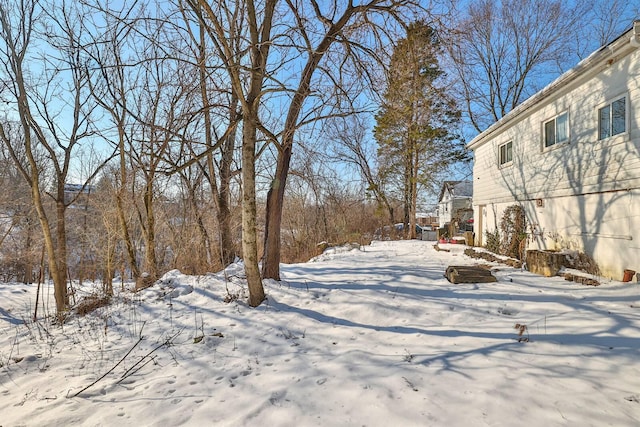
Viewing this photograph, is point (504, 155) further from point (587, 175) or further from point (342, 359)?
point (342, 359)

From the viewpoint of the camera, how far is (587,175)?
6.14 metres

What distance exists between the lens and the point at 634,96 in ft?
16.8

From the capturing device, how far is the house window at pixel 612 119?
5414 millimetres

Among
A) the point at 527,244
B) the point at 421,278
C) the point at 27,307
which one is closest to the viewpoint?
the point at 421,278

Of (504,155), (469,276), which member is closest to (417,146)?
(504,155)

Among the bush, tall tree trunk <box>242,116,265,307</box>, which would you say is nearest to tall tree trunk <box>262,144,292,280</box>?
tall tree trunk <box>242,116,265,307</box>

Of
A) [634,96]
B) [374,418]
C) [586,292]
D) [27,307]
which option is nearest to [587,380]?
[374,418]

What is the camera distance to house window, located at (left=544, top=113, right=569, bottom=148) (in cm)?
688

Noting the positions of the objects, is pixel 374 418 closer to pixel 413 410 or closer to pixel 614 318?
pixel 413 410

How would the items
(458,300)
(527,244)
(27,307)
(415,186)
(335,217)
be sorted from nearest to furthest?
(458,300) < (27,307) < (527,244) < (335,217) < (415,186)

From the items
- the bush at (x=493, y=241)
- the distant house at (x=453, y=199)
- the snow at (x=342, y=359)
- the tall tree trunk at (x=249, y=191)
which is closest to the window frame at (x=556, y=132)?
the bush at (x=493, y=241)

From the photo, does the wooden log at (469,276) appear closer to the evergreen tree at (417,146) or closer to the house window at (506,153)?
the house window at (506,153)

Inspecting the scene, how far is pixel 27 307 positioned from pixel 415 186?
17.1m

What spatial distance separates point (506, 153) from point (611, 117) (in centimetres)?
405
